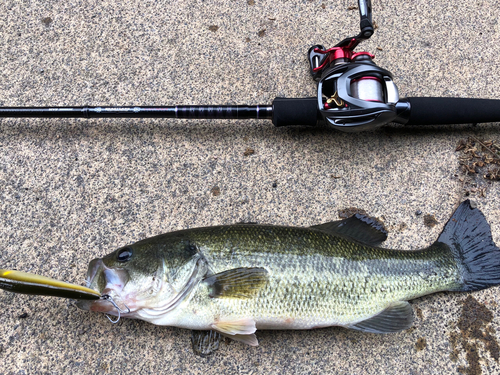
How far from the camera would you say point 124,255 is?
5.79 ft

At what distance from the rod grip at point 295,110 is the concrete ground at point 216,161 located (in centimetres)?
21

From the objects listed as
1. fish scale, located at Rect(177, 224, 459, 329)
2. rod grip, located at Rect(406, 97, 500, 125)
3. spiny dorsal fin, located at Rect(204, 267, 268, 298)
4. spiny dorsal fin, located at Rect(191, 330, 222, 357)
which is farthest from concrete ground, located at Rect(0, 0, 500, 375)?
spiny dorsal fin, located at Rect(204, 267, 268, 298)

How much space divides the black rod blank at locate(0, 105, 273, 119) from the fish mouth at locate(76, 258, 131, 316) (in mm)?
999

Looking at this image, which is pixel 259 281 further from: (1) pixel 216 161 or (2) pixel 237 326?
(1) pixel 216 161

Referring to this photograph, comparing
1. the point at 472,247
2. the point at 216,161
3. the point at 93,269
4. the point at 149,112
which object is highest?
the point at 149,112

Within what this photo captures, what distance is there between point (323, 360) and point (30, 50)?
116 inches

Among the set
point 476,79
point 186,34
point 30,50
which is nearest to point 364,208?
point 476,79

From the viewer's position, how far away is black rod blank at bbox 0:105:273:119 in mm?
2197

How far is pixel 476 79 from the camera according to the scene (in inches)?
101

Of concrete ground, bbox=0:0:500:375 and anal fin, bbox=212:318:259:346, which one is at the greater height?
concrete ground, bbox=0:0:500:375

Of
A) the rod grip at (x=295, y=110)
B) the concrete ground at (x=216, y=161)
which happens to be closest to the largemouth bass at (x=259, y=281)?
the concrete ground at (x=216, y=161)

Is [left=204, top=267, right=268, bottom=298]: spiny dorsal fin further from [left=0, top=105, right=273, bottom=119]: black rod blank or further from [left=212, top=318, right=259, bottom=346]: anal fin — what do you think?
[left=0, top=105, right=273, bottom=119]: black rod blank

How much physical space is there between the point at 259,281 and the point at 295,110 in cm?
111

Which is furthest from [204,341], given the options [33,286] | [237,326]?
[33,286]
